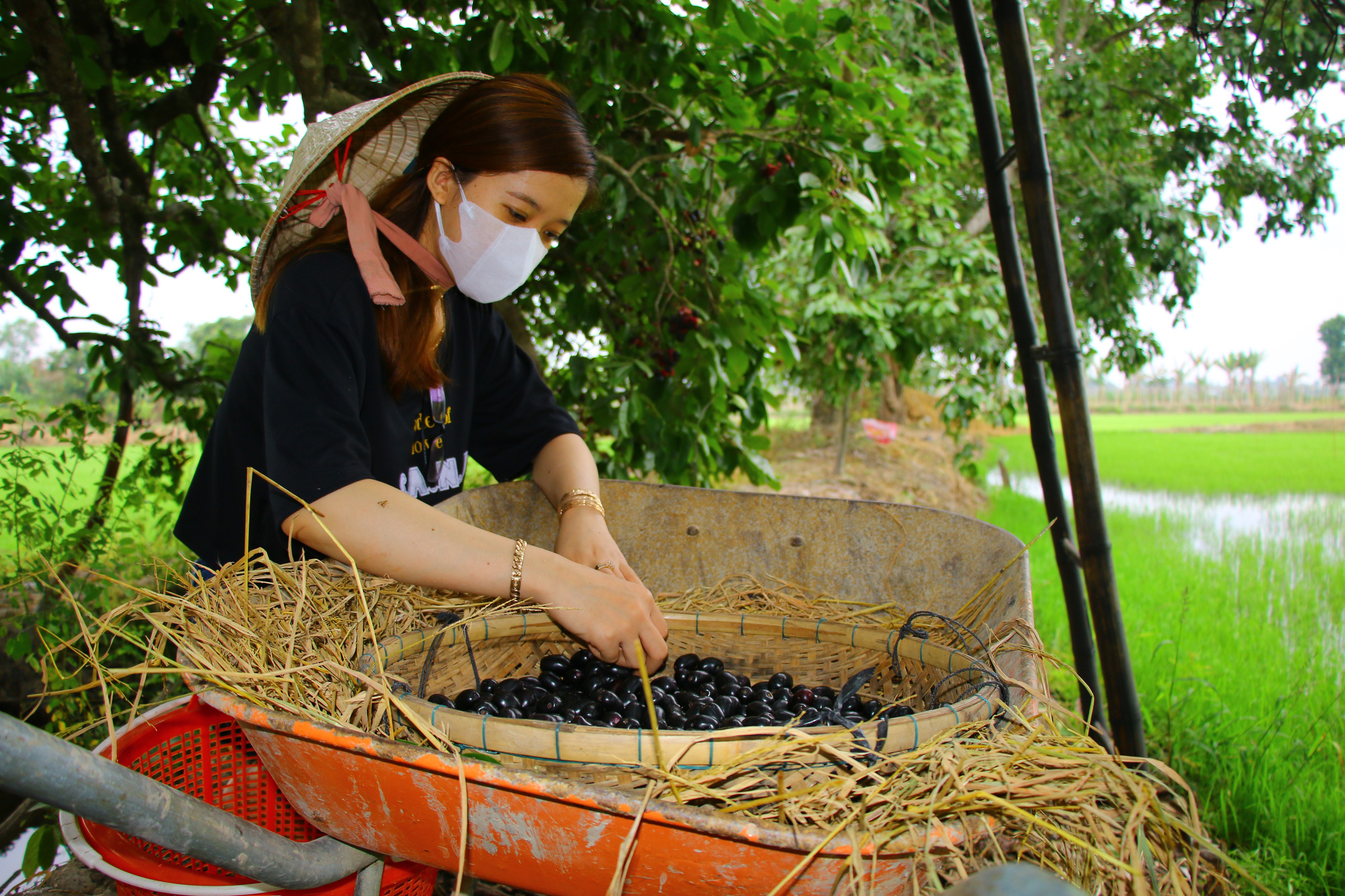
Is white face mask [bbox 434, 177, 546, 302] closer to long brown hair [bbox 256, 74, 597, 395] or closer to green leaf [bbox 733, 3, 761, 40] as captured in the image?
long brown hair [bbox 256, 74, 597, 395]

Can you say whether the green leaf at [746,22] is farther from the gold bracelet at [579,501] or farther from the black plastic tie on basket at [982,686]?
the black plastic tie on basket at [982,686]

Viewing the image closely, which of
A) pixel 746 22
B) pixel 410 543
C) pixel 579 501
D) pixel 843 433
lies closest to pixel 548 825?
pixel 410 543

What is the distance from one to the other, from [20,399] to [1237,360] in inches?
434

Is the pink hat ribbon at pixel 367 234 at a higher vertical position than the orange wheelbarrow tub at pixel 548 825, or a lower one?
higher

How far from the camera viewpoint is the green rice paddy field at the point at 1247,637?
218 centimetres

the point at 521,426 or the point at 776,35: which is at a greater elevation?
the point at 776,35

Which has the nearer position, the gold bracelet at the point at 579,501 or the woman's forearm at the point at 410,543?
the woman's forearm at the point at 410,543

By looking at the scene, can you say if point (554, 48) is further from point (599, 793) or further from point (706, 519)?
point (599, 793)

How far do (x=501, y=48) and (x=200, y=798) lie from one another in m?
1.67

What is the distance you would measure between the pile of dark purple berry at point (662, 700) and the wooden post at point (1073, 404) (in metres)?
1.01

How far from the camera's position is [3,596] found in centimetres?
306

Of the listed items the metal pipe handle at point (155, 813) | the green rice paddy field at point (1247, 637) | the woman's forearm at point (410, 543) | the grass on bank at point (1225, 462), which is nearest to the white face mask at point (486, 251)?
the woman's forearm at point (410, 543)

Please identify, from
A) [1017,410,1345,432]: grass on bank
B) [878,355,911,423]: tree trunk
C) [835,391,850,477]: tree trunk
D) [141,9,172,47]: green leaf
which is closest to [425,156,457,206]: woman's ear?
[141,9,172,47]: green leaf

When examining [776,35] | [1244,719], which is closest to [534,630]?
[776,35]
